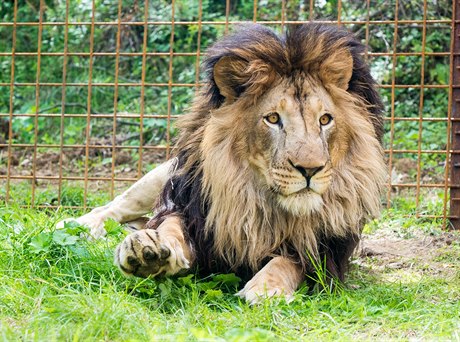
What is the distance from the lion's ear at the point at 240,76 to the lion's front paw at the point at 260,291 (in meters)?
0.78

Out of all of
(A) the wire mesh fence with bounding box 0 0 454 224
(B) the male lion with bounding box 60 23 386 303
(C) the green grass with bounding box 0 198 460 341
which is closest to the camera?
(C) the green grass with bounding box 0 198 460 341

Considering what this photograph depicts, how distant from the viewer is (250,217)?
371cm

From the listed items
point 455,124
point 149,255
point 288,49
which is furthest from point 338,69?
point 455,124

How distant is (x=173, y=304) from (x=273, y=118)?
2.80ft

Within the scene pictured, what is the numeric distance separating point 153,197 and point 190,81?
4110 millimetres

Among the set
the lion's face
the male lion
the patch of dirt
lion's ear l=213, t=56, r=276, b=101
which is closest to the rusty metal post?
the patch of dirt

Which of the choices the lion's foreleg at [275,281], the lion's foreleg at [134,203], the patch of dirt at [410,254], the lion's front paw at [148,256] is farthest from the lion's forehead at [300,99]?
the lion's foreleg at [134,203]

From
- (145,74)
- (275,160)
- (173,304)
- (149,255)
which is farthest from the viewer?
(145,74)

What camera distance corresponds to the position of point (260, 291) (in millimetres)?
3449

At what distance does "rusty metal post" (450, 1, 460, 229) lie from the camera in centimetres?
548

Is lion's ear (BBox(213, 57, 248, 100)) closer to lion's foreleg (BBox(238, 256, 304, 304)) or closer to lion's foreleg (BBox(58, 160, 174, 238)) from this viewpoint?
lion's foreleg (BBox(238, 256, 304, 304))

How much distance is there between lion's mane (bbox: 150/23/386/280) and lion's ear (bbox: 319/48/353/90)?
11 mm

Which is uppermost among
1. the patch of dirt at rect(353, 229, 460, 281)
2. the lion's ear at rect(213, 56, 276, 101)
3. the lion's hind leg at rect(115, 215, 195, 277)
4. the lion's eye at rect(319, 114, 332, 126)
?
the lion's ear at rect(213, 56, 276, 101)

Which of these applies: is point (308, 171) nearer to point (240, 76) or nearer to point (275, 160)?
point (275, 160)
